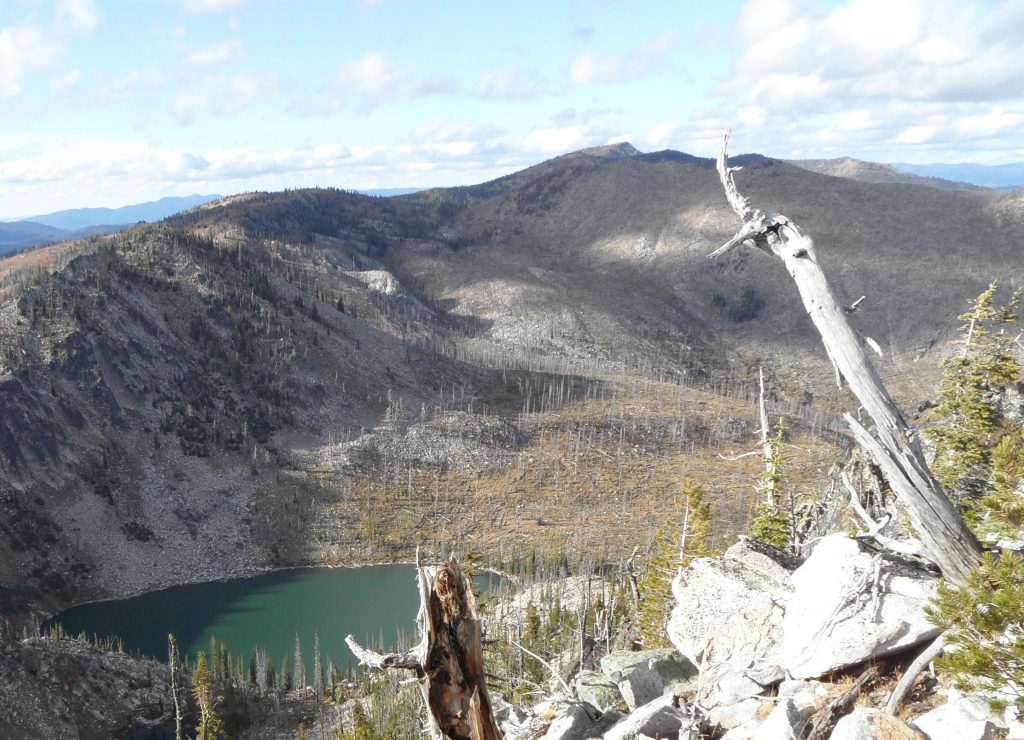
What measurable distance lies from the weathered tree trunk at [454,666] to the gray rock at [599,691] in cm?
617

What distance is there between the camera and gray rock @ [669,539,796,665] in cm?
1560

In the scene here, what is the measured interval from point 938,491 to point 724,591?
20.2 ft

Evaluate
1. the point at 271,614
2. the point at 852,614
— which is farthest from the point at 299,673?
the point at 852,614

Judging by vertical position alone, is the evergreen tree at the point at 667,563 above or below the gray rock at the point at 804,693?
below

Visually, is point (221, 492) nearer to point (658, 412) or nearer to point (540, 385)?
point (540, 385)

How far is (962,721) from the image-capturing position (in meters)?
8.98

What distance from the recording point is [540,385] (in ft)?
474

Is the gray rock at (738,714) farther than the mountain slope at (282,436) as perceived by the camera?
No

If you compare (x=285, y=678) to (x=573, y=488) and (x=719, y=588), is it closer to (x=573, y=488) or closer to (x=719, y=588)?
(x=573, y=488)

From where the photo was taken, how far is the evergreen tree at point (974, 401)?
2353cm

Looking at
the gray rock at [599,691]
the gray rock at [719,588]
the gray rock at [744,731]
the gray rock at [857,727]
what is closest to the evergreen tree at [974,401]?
the gray rock at [719,588]

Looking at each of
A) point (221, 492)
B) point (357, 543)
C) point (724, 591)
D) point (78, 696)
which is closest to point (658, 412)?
point (357, 543)

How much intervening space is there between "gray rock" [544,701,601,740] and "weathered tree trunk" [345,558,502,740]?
3993mm

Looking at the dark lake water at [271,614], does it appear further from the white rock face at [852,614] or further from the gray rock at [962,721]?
the gray rock at [962,721]
